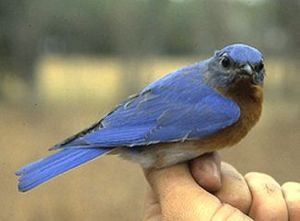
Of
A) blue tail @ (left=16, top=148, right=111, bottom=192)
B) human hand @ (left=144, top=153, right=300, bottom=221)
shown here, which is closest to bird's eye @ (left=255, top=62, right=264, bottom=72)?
human hand @ (left=144, top=153, right=300, bottom=221)

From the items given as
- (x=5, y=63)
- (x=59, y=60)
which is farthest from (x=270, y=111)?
(x=5, y=63)

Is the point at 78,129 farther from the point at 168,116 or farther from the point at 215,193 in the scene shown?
→ the point at 215,193

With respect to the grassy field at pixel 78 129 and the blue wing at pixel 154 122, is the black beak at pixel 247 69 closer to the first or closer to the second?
the blue wing at pixel 154 122

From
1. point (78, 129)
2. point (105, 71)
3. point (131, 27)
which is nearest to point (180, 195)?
point (78, 129)

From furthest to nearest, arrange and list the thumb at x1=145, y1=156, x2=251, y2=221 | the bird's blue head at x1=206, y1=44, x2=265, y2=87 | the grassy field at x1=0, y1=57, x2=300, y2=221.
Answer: the grassy field at x1=0, y1=57, x2=300, y2=221 < the bird's blue head at x1=206, y1=44, x2=265, y2=87 < the thumb at x1=145, y1=156, x2=251, y2=221

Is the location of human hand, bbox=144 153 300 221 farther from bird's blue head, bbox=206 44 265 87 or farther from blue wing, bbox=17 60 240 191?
bird's blue head, bbox=206 44 265 87

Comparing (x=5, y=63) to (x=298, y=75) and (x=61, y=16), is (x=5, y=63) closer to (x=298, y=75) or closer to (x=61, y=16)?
(x=61, y=16)

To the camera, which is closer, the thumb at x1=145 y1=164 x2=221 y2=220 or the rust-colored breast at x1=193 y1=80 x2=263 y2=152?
the thumb at x1=145 y1=164 x2=221 y2=220

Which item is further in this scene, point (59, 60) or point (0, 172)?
point (59, 60)
